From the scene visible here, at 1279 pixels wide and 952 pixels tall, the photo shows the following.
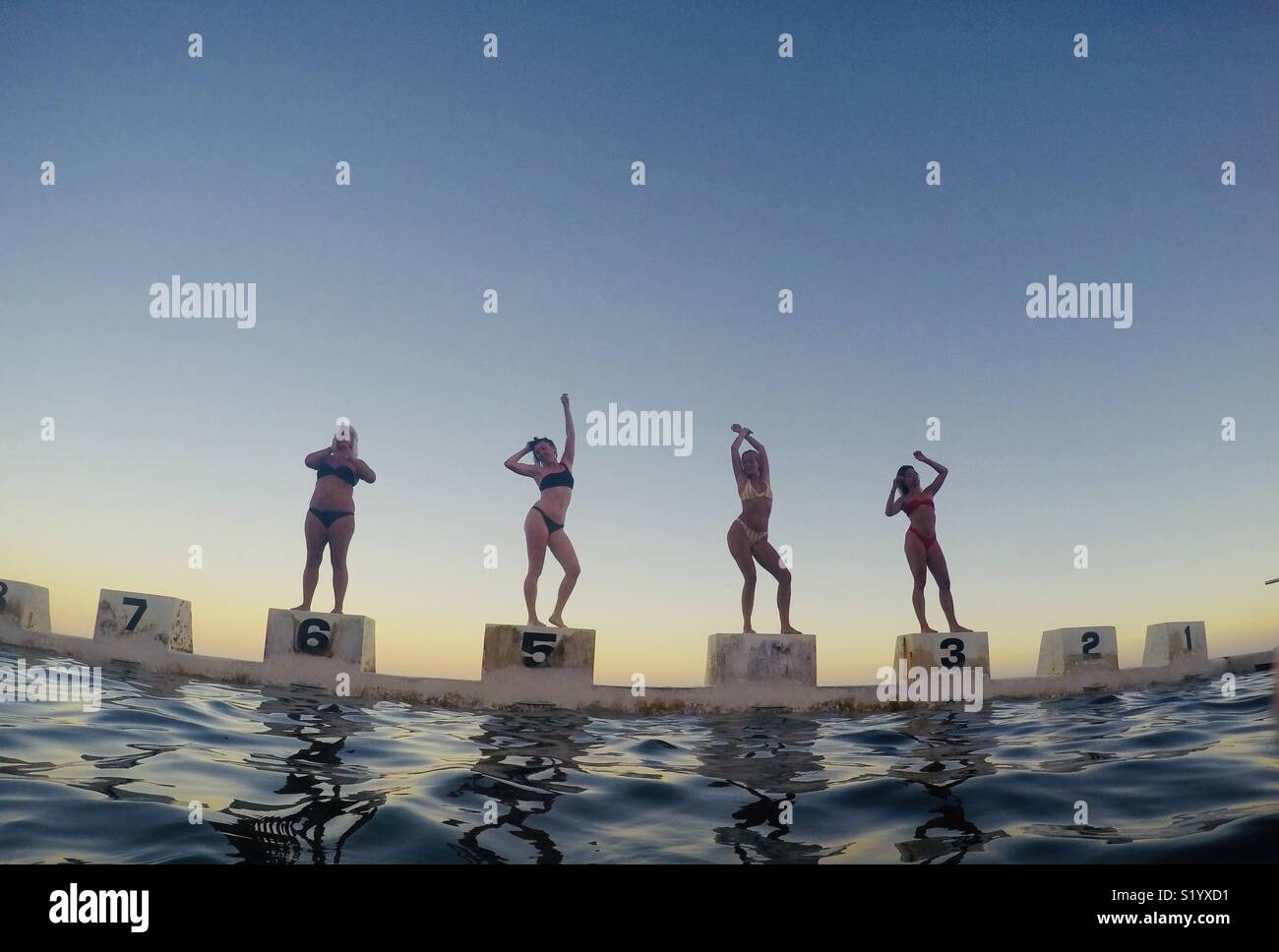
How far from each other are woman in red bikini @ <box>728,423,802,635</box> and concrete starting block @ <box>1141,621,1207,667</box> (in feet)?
17.8

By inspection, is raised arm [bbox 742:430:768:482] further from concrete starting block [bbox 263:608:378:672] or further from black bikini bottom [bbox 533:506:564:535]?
concrete starting block [bbox 263:608:378:672]

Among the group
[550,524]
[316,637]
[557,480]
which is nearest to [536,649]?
[550,524]

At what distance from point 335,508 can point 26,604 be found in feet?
13.2

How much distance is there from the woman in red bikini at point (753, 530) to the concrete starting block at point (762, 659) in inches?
6.5

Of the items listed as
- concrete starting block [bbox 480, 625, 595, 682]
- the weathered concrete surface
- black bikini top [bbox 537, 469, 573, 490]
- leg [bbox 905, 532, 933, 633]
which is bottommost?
the weathered concrete surface

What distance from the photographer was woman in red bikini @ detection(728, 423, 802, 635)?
29.0 ft

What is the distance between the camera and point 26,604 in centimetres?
901

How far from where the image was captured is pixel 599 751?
16.4 ft

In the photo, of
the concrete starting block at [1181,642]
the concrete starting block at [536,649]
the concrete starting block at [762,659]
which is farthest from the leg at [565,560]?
the concrete starting block at [1181,642]

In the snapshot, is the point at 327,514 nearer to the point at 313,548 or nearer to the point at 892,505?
the point at 313,548

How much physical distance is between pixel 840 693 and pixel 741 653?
4.08 ft

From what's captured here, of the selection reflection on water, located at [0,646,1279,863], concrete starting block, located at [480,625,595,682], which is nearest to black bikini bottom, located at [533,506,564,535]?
concrete starting block, located at [480,625,595,682]
